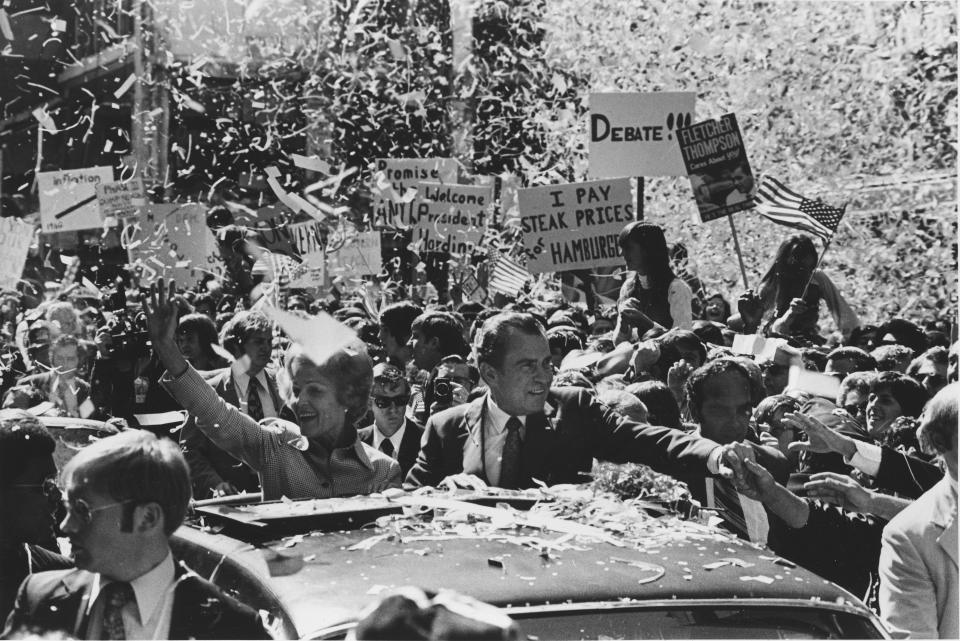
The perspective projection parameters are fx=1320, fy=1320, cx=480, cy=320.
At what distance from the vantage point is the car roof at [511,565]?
2.89 meters

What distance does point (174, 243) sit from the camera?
446 inches

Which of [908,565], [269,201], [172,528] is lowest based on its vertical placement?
[908,565]

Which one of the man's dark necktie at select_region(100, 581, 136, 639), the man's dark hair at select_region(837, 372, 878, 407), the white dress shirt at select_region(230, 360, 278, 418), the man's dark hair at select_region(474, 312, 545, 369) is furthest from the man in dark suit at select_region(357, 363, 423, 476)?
the man's dark necktie at select_region(100, 581, 136, 639)

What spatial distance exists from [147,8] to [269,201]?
3.29 m

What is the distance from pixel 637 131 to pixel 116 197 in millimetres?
4607

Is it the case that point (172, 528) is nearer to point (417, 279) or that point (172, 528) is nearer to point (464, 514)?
point (464, 514)

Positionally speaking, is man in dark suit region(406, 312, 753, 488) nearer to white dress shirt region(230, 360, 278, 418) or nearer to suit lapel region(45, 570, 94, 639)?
suit lapel region(45, 570, 94, 639)

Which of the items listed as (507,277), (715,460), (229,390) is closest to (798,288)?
(507,277)

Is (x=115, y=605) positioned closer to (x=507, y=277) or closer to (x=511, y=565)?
(x=511, y=565)

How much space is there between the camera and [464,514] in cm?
367

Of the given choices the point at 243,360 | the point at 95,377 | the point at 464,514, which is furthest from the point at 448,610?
the point at 95,377

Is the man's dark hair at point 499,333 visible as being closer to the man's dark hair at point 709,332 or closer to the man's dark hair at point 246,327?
the man's dark hair at point 246,327

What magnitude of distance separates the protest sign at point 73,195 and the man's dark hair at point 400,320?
14.6 ft

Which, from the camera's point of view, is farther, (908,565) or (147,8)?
(147,8)
